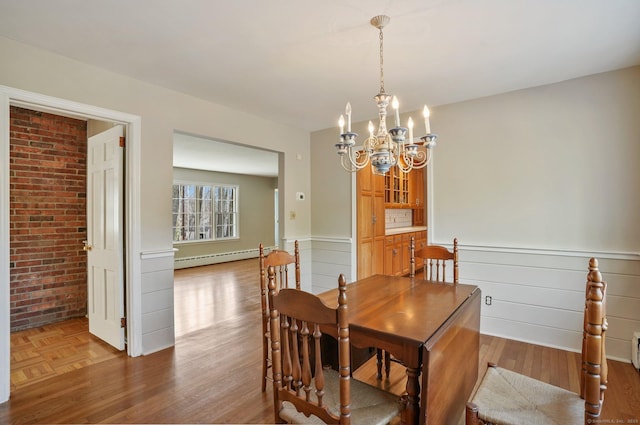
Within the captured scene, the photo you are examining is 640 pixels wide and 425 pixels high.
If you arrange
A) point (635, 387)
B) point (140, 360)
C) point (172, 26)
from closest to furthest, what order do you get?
point (172, 26) → point (635, 387) → point (140, 360)

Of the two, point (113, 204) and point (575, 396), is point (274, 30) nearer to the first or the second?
point (113, 204)

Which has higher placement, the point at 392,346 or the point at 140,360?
the point at 392,346

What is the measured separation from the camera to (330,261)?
4.40m

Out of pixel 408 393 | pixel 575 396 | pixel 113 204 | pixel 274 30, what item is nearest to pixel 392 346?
pixel 408 393

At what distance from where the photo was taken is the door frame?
2125 millimetres

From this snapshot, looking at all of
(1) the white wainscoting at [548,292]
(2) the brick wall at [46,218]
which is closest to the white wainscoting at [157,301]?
(2) the brick wall at [46,218]

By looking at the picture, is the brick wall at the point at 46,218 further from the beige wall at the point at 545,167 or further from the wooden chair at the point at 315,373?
the beige wall at the point at 545,167

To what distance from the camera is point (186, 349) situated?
2945mm

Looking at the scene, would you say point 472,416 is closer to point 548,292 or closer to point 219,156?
point 548,292

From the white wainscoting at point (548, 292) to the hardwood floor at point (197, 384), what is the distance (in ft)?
0.50

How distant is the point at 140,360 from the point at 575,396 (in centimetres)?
301

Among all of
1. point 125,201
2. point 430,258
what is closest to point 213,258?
point 125,201

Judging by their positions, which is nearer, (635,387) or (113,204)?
(635,387)

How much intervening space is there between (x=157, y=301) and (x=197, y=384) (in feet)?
3.13
